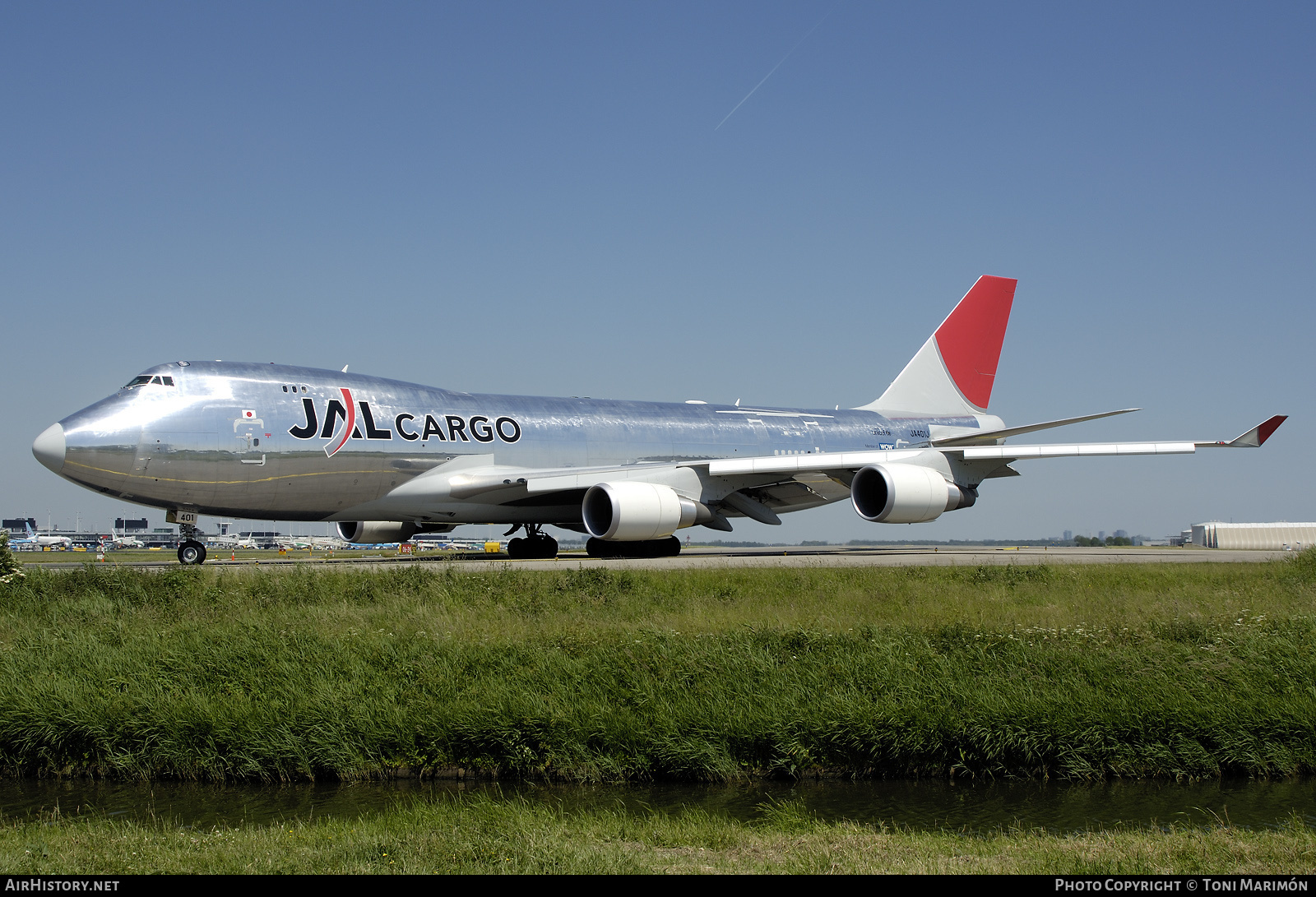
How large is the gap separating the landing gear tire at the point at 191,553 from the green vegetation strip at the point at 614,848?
46.3 ft

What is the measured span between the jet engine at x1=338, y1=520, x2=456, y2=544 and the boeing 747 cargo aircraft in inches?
2.3

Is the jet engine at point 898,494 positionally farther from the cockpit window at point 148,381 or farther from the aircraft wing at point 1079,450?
the cockpit window at point 148,381

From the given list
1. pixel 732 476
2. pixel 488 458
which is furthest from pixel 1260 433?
pixel 488 458

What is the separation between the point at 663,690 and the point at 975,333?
1091 inches

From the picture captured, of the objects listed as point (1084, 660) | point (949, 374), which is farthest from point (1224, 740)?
point (949, 374)

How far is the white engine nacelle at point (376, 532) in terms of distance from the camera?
26.3m

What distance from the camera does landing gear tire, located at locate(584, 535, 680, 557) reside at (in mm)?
25125

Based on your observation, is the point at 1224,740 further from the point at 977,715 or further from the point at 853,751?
the point at 853,751

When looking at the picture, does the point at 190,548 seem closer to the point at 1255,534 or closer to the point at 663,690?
the point at 663,690

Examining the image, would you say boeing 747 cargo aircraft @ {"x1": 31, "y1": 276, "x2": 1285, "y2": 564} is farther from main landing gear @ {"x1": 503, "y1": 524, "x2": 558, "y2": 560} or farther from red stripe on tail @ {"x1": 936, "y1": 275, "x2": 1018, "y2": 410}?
red stripe on tail @ {"x1": 936, "y1": 275, "x2": 1018, "y2": 410}

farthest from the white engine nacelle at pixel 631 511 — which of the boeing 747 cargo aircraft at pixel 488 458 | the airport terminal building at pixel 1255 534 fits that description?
the airport terminal building at pixel 1255 534

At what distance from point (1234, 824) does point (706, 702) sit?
4.31 m

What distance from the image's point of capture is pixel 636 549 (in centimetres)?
2639

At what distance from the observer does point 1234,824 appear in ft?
23.0
